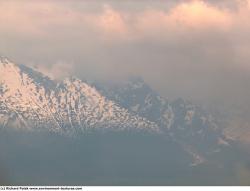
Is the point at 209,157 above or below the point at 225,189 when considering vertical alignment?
above

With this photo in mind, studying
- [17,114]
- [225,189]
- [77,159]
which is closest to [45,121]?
[17,114]

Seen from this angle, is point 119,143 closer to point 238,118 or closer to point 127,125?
point 127,125

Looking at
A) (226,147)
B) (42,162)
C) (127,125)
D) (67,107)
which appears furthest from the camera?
(67,107)

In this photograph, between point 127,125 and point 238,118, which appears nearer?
point 238,118

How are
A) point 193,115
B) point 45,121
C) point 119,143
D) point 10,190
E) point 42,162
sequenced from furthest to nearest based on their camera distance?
point 45,121, point 119,143, point 193,115, point 42,162, point 10,190

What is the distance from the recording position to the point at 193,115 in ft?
353

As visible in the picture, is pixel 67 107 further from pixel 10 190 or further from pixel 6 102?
pixel 10 190

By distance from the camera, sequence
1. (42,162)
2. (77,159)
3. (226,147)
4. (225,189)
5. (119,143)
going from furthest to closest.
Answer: (119,143), (77,159), (226,147), (42,162), (225,189)

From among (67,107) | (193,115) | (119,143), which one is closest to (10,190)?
(193,115)

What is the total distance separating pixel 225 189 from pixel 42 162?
42.3 m

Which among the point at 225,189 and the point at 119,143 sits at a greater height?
the point at 119,143

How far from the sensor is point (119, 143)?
135 meters

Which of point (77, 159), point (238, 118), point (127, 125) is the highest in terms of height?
point (127, 125)

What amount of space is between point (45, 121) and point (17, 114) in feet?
44.1
